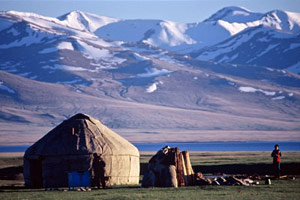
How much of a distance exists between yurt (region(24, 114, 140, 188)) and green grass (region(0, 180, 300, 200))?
10.2 feet

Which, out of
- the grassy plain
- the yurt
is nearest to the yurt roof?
the yurt

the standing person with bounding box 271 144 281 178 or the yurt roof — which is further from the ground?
the yurt roof

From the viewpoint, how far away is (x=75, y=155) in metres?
30.0

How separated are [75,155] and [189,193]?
7.61 meters

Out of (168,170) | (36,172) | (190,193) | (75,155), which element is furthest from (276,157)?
(36,172)

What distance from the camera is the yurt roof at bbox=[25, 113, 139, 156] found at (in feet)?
99.3

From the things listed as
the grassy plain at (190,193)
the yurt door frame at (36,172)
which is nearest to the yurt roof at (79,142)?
the yurt door frame at (36,172)

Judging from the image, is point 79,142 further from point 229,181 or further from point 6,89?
point 6,89

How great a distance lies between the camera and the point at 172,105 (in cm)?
19012

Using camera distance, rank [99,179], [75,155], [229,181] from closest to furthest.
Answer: [229,181] → [99,179] → [75,155]

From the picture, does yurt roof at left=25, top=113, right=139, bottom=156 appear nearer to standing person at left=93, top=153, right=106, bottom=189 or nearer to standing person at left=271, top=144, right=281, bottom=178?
standing person at left=93, top=153, right=106, bottom=189

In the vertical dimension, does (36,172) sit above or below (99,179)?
above

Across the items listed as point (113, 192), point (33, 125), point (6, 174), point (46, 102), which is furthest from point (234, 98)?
point (113, 192)

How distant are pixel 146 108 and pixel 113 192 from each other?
151 m
